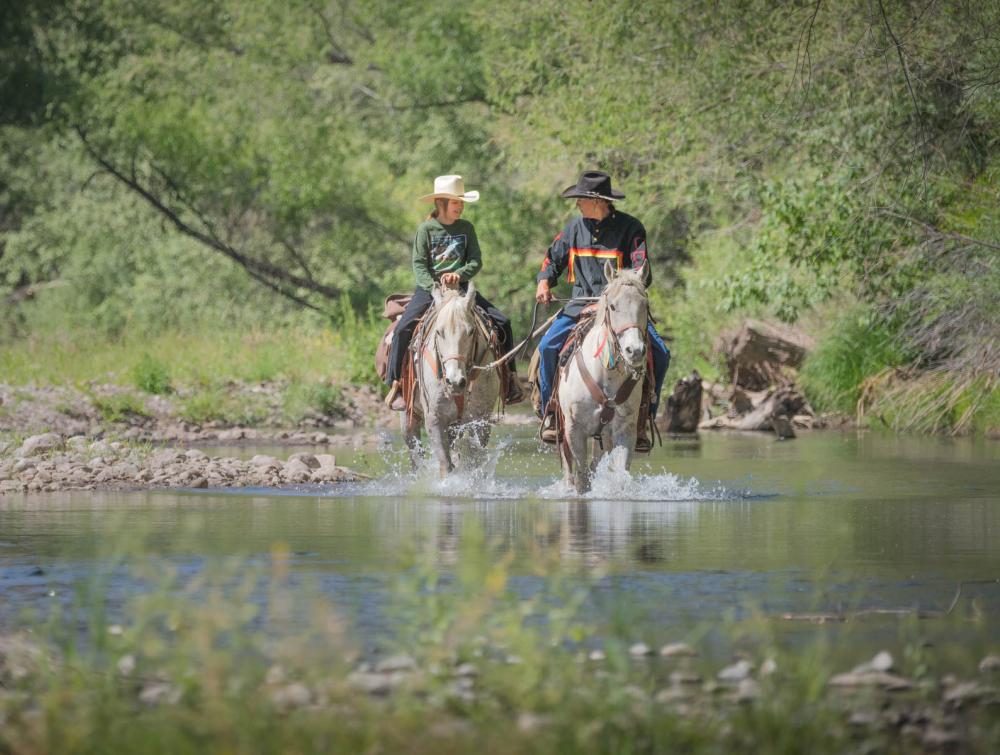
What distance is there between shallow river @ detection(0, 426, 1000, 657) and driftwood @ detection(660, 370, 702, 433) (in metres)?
7.78

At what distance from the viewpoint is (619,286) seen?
15.0 meters

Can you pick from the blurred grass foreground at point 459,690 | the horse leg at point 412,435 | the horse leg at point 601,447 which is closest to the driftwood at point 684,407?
the horse leg at point 412,435

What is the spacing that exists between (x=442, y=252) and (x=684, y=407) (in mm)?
11355

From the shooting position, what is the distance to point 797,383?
31016 mm

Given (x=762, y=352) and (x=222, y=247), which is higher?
(x=222, y=247)

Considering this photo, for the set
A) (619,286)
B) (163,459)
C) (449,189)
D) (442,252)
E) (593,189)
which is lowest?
(163,459)

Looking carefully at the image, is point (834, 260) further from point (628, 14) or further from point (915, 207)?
point (628, 14)

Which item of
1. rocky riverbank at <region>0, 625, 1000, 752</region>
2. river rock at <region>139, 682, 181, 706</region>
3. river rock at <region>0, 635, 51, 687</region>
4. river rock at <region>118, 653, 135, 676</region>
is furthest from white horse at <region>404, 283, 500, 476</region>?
river rock at <region>139, 682, 181, 706</region>

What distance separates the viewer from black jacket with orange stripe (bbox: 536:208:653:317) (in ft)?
52.9

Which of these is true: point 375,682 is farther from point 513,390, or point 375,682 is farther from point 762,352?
point 762,352

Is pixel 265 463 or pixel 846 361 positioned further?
pixel 846 361

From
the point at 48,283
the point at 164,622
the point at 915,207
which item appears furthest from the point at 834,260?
the point at 48,283

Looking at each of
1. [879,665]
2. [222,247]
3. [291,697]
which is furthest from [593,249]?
[222,247]

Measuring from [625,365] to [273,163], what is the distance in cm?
3669
